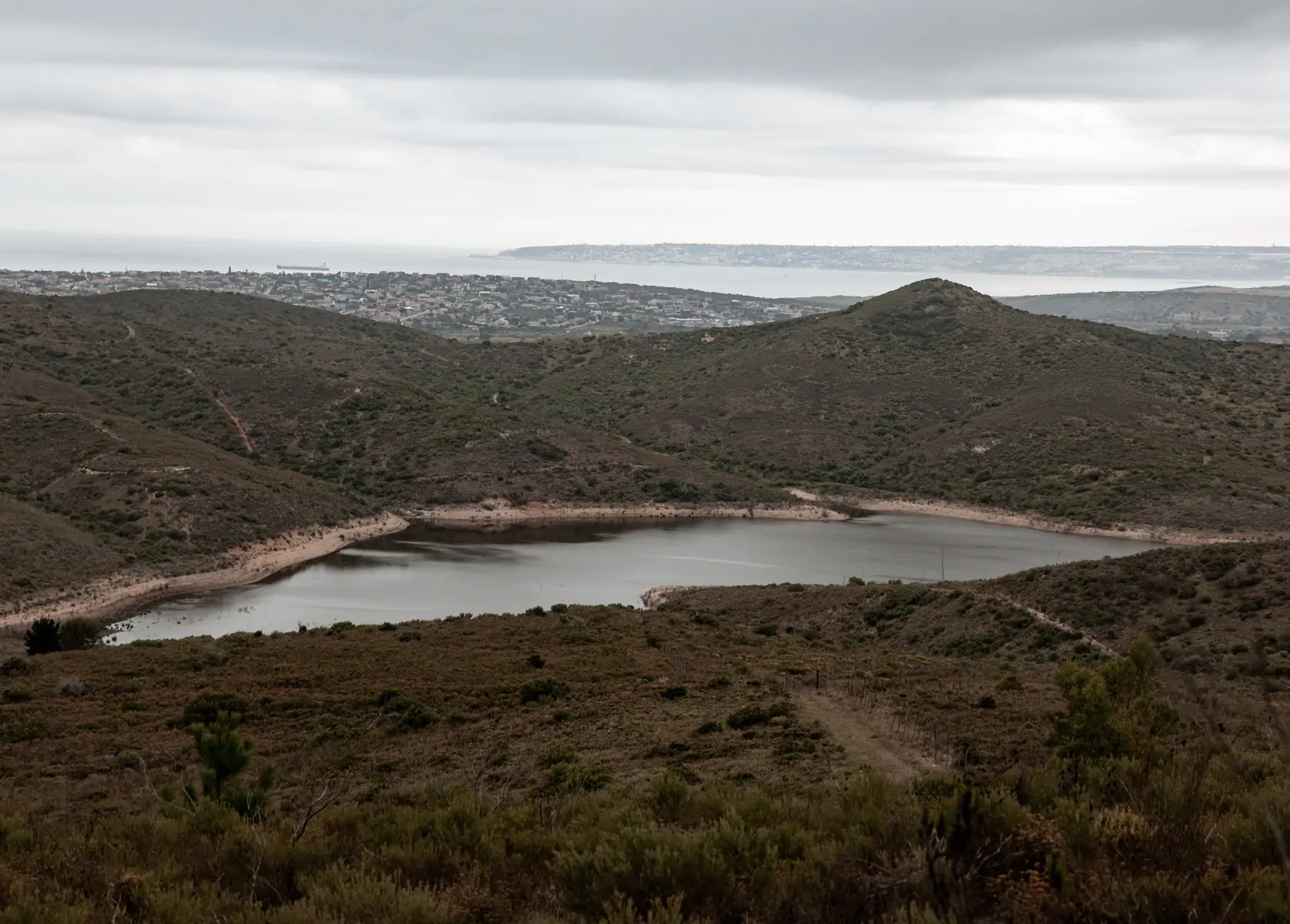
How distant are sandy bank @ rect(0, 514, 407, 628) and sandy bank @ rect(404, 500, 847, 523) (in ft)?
8.84

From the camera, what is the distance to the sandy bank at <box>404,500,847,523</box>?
2450 inches

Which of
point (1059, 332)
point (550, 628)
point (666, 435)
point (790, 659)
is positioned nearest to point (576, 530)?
point (666, 435)

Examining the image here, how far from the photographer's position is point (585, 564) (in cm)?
5141

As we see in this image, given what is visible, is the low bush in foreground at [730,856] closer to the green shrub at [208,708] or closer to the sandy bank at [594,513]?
the green shrub at [208,708]

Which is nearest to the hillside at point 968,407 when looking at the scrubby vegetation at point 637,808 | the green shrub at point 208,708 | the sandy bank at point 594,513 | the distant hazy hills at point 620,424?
the distant hazy hills at point 620,424

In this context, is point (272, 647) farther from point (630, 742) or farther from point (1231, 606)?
point (1231, 606)

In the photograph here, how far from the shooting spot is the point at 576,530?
60.1 metres

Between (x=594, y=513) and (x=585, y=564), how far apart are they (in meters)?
12.5

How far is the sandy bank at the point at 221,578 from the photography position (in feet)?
129

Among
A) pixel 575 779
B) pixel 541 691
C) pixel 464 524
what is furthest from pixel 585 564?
pixel 575 779

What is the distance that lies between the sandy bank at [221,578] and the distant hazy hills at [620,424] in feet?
2.94

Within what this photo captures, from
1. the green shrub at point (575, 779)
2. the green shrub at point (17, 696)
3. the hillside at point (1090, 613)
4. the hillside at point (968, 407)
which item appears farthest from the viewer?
the hillside at point (968, 407)

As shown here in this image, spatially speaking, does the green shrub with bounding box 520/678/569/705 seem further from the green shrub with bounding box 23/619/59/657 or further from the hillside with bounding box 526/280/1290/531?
the hillside with bounding box 526/280/1290/531

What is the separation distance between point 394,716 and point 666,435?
201ft
